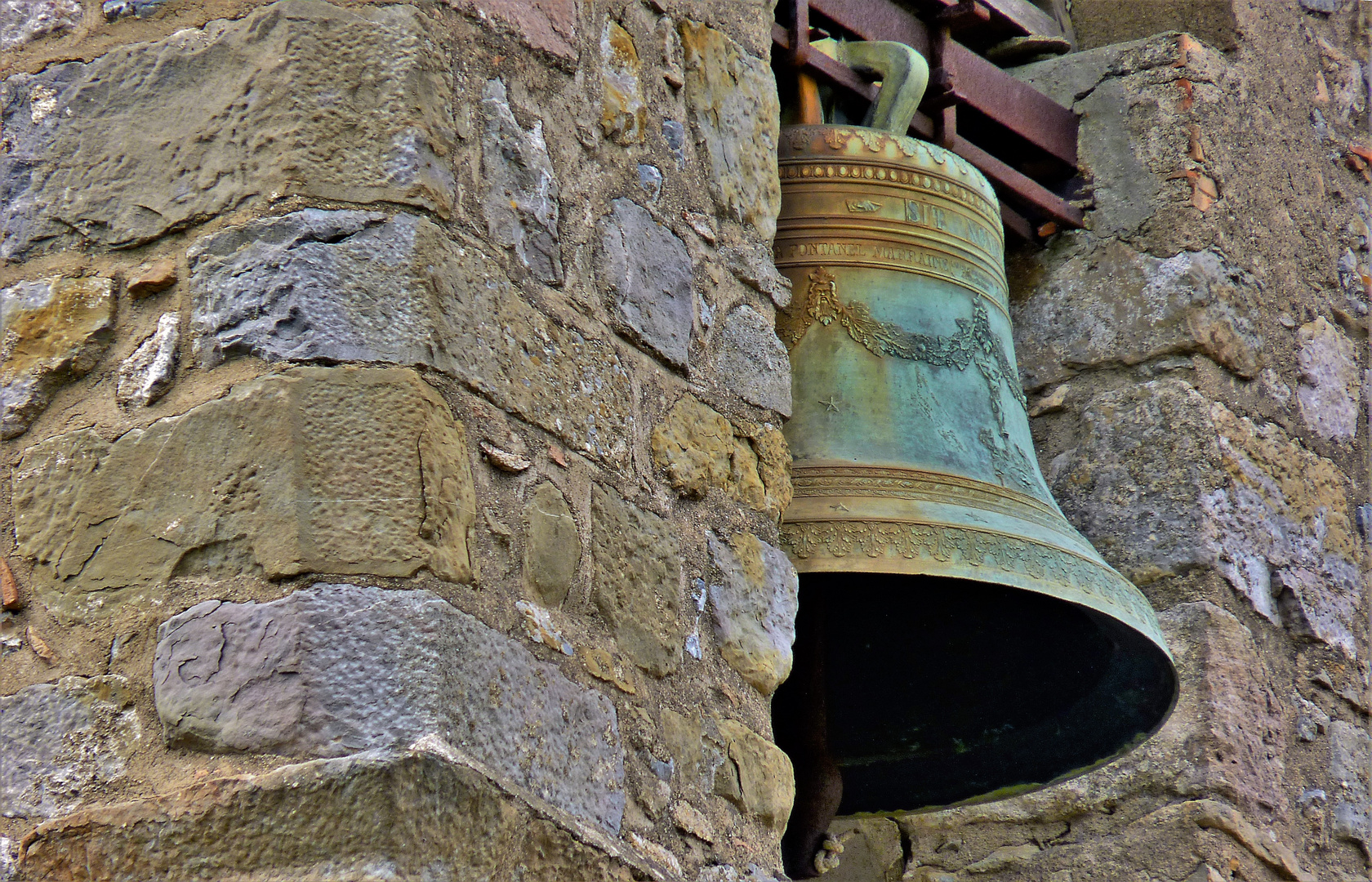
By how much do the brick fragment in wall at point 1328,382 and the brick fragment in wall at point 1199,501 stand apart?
17 centimetres

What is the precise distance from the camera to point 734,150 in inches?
76.1

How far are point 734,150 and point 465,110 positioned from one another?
0.51m

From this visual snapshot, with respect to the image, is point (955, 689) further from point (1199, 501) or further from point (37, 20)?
point (37, 20)

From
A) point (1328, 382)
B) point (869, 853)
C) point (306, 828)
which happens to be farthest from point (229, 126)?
point (1328, 382)

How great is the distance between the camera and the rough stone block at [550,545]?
4.64ft

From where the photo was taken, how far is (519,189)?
1.53 metres

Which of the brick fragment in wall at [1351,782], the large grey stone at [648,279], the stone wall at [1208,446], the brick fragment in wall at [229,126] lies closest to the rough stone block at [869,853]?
the stone wall at [1208,446]

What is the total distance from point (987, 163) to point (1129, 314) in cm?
38

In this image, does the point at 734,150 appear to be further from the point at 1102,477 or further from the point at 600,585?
the point at 1102,477

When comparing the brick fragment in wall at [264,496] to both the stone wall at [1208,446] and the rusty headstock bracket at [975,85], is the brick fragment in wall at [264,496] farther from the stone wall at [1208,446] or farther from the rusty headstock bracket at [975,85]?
the stone wall at [1208,446]

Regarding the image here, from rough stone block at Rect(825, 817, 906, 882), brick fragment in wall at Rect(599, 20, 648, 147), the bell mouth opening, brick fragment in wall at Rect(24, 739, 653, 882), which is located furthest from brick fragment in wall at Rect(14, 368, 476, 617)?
rough stone block at Rect(825, 817, 906, 882)

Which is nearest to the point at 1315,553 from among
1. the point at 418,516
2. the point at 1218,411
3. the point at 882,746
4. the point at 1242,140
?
the point at 1218,411

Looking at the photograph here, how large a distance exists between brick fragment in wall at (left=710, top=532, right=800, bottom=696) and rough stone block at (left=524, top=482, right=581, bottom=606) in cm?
26

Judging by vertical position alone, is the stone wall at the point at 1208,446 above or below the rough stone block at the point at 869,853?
above
